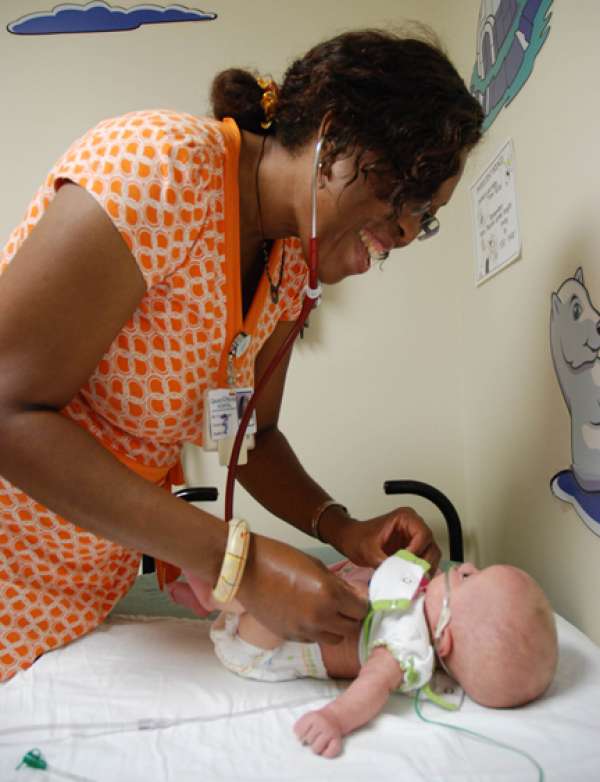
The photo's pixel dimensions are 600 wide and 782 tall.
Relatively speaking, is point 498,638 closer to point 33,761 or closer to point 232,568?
point 232,568

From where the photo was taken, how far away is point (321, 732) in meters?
0.81

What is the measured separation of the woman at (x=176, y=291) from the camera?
78cm

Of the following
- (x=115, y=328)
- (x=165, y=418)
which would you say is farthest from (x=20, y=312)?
(x=165, y=418)

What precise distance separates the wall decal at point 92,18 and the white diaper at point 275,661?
214 centimetres

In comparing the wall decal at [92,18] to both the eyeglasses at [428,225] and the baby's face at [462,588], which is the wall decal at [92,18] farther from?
the baby's face at [462,588]

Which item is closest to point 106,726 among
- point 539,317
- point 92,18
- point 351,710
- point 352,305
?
point 351,710

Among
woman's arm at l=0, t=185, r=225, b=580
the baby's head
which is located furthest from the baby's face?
woman's arm at l=0, t=185, r=225, b=580

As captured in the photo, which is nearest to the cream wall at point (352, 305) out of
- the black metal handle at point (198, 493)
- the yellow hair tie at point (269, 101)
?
the black metal handle at point (198, 493)

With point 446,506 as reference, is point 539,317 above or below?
above

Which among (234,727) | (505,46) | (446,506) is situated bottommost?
(446,506)

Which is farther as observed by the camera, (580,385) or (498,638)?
(580,385)

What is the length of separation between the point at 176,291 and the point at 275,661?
0.65 meters

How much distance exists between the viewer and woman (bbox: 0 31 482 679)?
78 cm

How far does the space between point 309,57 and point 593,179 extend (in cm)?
54
